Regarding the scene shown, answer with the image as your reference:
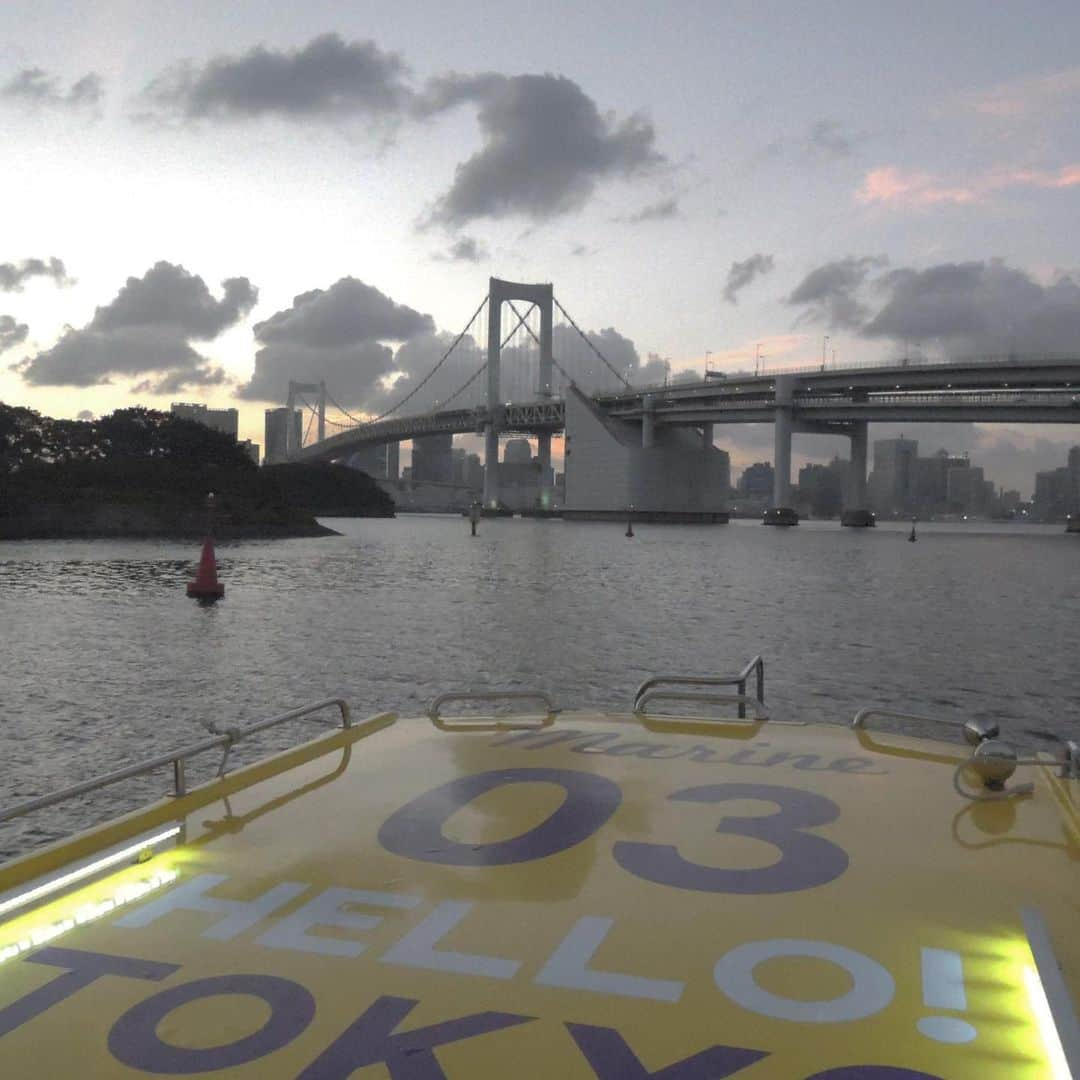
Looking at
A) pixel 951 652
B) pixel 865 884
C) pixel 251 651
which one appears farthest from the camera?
pixel 951 652

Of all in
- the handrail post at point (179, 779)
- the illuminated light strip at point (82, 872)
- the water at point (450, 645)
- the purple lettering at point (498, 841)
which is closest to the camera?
the illuminated light strip at point (82, 872)

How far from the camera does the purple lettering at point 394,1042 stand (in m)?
1.29

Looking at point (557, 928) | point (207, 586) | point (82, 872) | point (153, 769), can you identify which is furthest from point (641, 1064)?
point (207, 586)

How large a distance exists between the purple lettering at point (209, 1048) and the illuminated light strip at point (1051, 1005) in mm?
1048

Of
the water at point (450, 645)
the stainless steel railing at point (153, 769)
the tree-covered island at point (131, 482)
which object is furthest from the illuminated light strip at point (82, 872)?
the tree-covered island at point (131, 482)

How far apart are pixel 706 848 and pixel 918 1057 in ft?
2.65

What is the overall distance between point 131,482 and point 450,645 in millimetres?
47891

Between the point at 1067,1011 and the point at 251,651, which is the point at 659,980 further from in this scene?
the point at 251,651

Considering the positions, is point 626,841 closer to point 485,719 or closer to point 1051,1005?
point 1051,1005

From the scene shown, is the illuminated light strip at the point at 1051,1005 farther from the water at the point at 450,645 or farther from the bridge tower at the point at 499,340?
the bridge tower at the point at 499,340

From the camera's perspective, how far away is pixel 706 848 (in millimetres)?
2123

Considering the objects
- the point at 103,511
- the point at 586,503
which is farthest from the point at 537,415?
the point at 103,511

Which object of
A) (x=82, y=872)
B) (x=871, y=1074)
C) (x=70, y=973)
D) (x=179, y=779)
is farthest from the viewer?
(x=179, y=779)

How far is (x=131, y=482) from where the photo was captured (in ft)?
181
